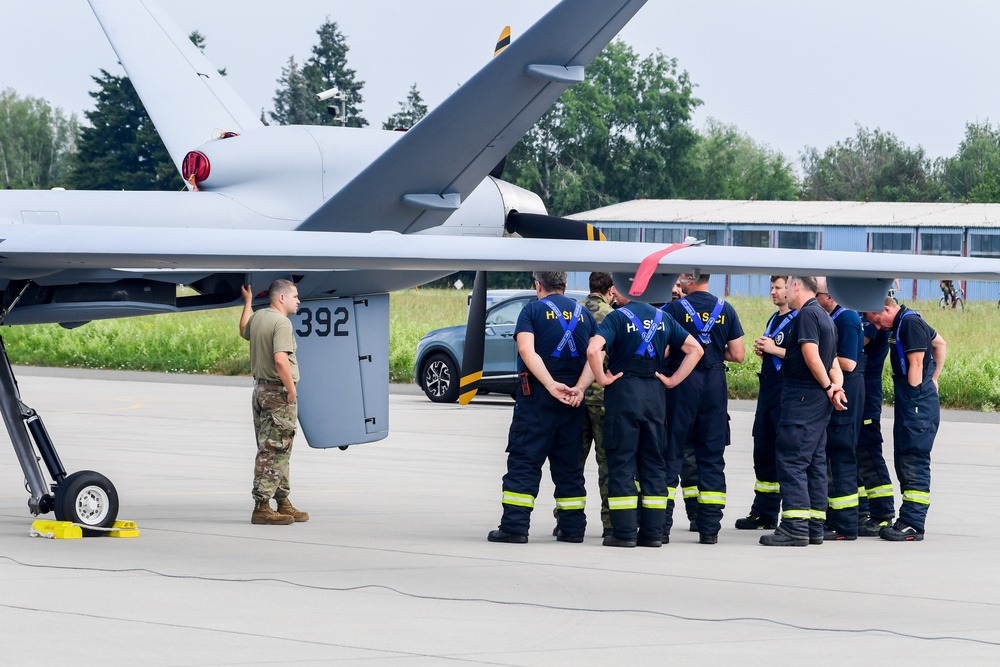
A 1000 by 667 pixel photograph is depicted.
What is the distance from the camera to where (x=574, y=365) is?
960cm

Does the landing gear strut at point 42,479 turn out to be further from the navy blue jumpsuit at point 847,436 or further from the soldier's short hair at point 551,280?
the navy blue jumpsuit at point 847,436

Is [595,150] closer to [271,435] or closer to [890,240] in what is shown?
[890,240]

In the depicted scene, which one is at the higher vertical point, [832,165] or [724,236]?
[832,165]

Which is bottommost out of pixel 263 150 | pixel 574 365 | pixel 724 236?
pixel 574 365

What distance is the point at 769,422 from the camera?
997 centimetres

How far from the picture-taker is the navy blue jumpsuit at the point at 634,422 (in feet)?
30.6

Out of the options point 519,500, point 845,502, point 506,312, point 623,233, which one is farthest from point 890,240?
point 519,500

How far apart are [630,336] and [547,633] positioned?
3.22 m

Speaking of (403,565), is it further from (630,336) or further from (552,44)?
(552,44)

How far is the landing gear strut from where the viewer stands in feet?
30.5

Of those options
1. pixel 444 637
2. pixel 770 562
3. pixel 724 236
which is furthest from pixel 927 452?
pixel 724 236

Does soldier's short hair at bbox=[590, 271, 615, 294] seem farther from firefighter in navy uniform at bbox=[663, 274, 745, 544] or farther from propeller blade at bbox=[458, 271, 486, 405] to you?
propeller blade at bbox=[458, 271, 486, 405]

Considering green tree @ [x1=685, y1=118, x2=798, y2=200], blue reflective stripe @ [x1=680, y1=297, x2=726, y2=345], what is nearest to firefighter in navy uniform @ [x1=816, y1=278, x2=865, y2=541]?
blue reflective stripe @ [x1=680, y1=297, x2=726, y2=345]

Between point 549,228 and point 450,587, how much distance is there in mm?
4343
